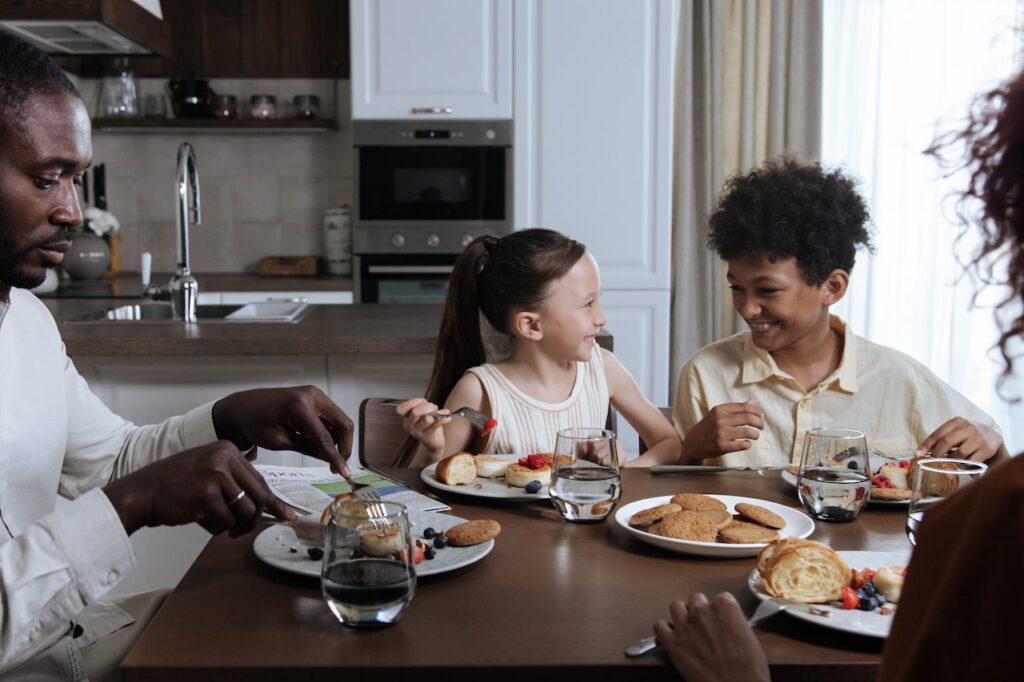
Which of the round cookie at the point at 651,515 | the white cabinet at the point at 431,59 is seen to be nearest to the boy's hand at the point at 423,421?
the round cookie at the point at 651,515

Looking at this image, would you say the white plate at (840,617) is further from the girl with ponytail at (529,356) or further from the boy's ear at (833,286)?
the boy's ear at (833,286)

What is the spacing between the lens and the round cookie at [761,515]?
125 cm

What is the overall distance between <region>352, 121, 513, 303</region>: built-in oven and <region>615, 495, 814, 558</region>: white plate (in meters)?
2.76

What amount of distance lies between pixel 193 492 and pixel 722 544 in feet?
1.97

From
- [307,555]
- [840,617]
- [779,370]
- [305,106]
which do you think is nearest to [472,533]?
[307,555]

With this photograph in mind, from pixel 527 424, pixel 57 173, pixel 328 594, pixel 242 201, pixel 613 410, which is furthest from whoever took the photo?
pixel 242 201

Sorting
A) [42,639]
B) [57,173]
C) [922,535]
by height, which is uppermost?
[57,173]

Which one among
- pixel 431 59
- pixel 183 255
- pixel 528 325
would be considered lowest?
pixel 528 325

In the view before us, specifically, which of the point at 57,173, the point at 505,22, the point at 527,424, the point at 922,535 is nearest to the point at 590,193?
the point at 505,22

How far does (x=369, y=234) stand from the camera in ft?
13.5

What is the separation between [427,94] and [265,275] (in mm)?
1066

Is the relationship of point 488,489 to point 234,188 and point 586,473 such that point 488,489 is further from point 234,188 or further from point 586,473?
point 234,188

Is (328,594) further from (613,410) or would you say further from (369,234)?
(369,234)

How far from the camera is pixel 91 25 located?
11.9ft
